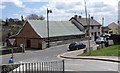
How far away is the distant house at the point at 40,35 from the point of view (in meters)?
52.1

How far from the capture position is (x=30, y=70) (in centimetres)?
1084

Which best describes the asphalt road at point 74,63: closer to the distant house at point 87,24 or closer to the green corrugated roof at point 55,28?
the green corrugated roof at point 55,28

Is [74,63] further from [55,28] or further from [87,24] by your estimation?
[87,24]

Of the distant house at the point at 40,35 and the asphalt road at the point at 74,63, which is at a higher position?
the distant house at the point at 40,35

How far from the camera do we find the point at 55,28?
6100 cm

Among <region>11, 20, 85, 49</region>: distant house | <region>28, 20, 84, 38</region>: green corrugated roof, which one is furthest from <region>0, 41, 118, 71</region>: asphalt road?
<region>28, 20, 84, 38</region>: green corrugated roof

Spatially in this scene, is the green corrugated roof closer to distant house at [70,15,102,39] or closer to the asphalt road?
distant house at [70,15,102,39]

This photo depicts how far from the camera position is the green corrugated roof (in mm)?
55041

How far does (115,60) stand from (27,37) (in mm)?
29179

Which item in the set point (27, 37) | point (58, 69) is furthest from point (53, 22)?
point (58, 69)

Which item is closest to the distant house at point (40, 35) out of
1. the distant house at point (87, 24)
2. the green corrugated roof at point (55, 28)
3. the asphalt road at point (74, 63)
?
the green corrugated roof at point (55, 28)

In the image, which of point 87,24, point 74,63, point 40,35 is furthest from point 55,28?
point 74,63

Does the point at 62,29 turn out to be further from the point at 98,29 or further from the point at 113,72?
the point at 113,72

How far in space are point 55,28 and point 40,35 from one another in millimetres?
9246
